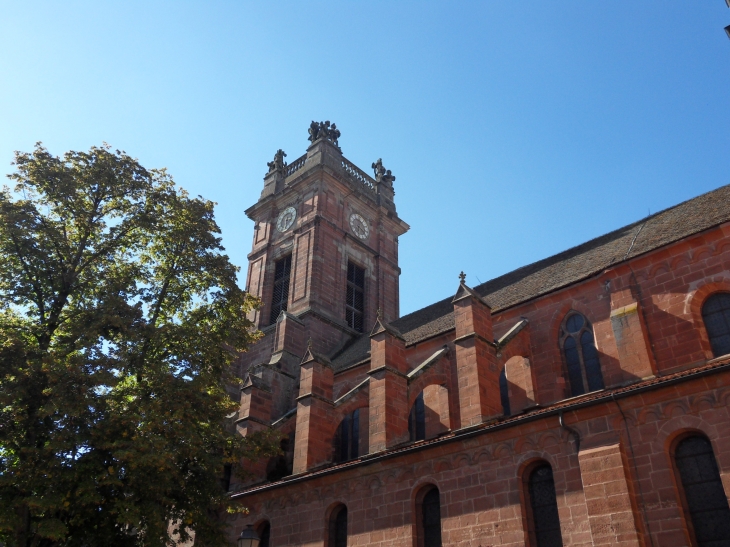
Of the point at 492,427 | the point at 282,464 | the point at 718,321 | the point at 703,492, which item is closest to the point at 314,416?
the point at 282,464

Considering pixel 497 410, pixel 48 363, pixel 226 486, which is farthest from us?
pixel 226 486

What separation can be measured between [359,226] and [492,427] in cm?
2319

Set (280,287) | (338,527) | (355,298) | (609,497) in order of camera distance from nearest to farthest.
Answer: (609,497) < (338,527) < (280,287) < (355,298)

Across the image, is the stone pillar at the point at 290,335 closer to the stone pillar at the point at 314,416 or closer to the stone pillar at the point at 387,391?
the stone pillar at the point at 314,416

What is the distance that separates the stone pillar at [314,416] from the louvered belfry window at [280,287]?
34.9ft

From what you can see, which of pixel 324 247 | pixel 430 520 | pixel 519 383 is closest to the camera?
pixel 430 520

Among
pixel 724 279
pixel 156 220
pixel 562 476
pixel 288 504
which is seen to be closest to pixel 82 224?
pixel 156 220

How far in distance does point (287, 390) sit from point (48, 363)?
14.8 metres

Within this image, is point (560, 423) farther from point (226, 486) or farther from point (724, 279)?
point (226, 486)

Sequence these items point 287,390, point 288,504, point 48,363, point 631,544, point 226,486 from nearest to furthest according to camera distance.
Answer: point 631,544 → point 48,363 → point 288,504 → point 226,486 → point 287,390

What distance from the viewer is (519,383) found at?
65.6 feet

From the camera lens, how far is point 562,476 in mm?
14633

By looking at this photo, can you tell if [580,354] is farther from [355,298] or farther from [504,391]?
[355,298]

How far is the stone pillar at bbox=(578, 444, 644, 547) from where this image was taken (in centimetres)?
1296
